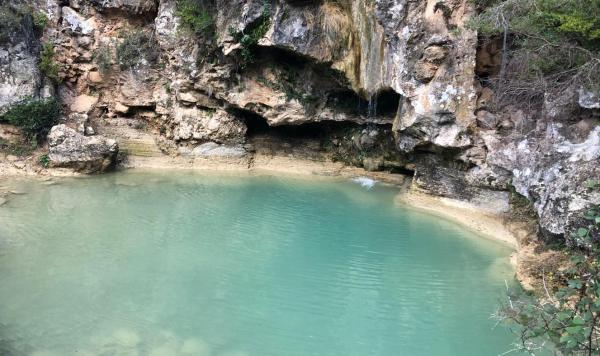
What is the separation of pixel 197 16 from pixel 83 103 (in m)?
4.79

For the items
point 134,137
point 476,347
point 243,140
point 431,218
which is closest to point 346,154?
point 243,140

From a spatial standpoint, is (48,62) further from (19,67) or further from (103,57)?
(103,57)

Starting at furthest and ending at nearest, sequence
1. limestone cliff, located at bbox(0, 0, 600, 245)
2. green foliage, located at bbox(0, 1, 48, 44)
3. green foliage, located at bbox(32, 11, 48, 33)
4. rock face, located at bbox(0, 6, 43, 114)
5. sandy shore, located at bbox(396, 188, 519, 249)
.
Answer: green foliage, located at bbox(32, 11, 48, 33), rock face, located at bbox(0, 6, 43, 114), green foliage, located at bbox(0, 1, 48, 44), sandy shore, located at bbox(396, 188, 519, 249), limestone cliff, located at bbox(0, 0, 600, 245)

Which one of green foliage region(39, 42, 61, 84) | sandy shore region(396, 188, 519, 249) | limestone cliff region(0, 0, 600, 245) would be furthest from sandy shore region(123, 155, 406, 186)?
green foliage region(39, 42, 61, 84)

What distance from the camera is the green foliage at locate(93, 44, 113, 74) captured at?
15.9 m

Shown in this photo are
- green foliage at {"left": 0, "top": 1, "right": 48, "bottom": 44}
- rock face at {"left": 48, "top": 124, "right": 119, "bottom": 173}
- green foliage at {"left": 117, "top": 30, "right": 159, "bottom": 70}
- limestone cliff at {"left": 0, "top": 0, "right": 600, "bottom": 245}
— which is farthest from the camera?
green foliage at {"left": 117, "top": 30, "right": 159, "bottom": 70}

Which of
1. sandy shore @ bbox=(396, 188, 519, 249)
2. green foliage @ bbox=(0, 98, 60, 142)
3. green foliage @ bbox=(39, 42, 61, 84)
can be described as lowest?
sandy shore @ bbox=(396, 188, 519, 249)

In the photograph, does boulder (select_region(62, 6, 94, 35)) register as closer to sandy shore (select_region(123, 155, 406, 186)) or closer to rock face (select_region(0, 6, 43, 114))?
rock face (select_region(0, 6, 43, 114))

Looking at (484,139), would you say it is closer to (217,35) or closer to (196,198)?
(196,198)

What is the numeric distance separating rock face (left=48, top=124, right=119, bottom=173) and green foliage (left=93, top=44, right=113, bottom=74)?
2773 mm

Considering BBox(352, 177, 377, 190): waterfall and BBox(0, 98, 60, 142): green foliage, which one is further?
BBox(0, 98, 60, 142): green foliage

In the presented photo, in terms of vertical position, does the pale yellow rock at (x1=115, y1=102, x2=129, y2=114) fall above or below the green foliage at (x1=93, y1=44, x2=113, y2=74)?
below

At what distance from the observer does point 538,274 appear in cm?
830

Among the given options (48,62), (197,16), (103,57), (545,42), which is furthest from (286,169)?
(545,42)
